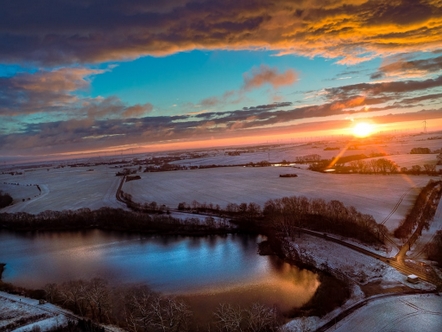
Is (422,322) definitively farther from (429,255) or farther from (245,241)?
(245,241)

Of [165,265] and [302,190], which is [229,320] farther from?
[302,190]

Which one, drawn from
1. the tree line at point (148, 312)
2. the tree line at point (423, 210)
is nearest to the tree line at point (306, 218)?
the tree line at point (423, 210)

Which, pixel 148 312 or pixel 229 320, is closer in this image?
pixel 229 320

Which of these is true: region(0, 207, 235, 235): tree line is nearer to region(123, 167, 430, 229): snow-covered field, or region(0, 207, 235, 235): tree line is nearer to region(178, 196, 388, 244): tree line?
region(178, 196, 388, 244): tree line

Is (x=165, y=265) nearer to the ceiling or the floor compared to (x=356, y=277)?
nearer to the floor

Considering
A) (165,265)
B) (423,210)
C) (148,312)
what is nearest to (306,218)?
(423,210)

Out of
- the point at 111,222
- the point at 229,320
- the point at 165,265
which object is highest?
the point at 111,222

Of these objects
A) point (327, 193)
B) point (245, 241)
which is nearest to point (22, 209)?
point (245, 241)

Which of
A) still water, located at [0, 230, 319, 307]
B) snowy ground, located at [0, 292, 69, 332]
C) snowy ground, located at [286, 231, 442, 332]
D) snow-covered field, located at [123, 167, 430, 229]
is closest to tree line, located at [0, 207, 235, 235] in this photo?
still water, located at [0, 230, 319, 307]
